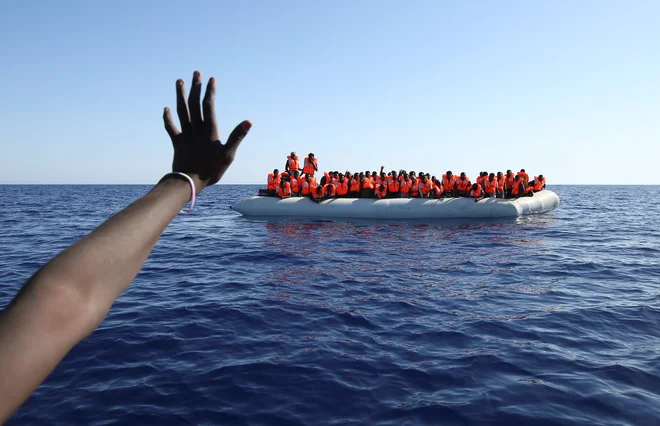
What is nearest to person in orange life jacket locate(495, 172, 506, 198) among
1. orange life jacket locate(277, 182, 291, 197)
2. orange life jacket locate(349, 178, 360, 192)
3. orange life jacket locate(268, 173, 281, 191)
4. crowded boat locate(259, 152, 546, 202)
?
crowded boat locate(259, 152, 546, 202)

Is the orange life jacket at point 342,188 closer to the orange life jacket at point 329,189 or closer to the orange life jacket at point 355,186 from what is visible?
the orange life jacket at point 355,186

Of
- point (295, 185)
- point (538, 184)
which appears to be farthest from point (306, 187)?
point (538, 184)

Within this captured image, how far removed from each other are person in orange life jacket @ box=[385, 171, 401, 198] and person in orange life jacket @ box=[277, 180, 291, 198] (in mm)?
4984

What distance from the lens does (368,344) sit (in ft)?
18.5

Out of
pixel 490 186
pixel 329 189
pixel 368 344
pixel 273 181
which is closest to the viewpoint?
pixel 368 344

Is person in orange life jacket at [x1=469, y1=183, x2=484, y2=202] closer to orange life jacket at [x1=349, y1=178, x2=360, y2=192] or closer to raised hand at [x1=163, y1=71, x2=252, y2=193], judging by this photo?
orange life jacket at [x1=349, y1=178, x2=360, y2=192]

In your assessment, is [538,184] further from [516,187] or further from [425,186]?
[425,186]

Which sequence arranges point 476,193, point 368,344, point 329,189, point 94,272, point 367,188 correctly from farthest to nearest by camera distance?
1. point 367,188
2. point 476,193
3. point 329,189
4. point 368,344
5. point 94,272

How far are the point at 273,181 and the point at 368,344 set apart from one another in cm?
1683

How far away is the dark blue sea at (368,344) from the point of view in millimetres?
4148

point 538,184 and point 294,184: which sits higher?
point 538,184

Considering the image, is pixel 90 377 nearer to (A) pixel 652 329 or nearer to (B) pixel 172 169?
(B) pixel 172 169

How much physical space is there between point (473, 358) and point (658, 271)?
804cm

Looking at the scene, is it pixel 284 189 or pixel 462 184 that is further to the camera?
pixel 462 184
